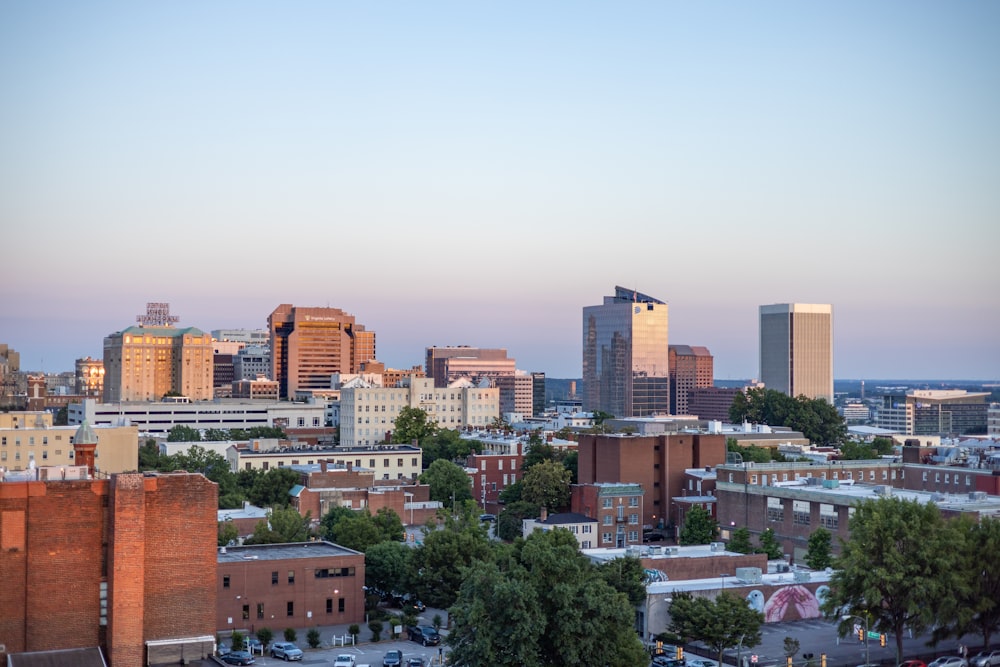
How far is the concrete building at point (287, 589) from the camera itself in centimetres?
6031

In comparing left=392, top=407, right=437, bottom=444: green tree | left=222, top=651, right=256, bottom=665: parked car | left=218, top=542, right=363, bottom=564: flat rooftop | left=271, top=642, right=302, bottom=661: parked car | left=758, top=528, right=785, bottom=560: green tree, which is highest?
left=392, top=407, right=437, bottom=444: green tree

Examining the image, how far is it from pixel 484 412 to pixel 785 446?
6054 centimetres

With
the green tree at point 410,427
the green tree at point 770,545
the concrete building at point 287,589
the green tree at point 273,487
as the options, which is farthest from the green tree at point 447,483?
the concrete building at point 287,589

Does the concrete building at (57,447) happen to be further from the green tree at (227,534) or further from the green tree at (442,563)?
the green tree at (442,563)

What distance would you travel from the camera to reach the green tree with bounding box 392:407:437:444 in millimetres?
148250

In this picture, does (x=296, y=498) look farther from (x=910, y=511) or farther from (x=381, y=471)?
(x=910, y=511)

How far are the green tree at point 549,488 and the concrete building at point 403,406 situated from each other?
58.4m

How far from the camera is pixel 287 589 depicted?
203 feet

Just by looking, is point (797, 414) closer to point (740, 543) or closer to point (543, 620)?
point (740, 543)

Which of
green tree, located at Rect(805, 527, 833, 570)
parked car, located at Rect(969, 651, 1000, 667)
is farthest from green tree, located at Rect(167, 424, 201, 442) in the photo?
parked car, located at Rect(969, 651, 1000, 667)

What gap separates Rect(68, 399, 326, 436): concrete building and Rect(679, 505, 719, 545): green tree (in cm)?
10543

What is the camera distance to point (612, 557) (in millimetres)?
64562

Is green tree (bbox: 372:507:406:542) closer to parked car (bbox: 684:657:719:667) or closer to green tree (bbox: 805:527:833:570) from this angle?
green tree (bbox: 805:527:833:570)

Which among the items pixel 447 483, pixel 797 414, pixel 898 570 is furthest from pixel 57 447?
pixel 797 414
